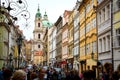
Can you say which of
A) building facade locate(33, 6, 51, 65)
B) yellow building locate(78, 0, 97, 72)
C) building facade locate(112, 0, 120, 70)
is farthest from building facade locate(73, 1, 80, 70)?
building facade locate(33, 6, 51, 65)

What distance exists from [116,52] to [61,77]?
5.27 meters

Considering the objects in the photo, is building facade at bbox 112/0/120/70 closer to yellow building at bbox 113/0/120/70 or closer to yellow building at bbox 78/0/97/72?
yellow building at bbox 113/0/120/70

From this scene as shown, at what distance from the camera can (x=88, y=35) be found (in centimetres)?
4953

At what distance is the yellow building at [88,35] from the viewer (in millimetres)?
44156

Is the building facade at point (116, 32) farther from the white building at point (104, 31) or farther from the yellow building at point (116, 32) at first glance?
the white building at point (104, 31)

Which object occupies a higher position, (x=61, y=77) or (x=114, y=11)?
(x=114, y=11)

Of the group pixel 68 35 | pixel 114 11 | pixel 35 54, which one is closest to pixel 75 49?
pixel 68 35

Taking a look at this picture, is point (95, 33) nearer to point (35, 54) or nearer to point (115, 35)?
point (115, 35)

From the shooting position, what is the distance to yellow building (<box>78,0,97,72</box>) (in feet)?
145

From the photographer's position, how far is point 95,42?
43344 millimetres

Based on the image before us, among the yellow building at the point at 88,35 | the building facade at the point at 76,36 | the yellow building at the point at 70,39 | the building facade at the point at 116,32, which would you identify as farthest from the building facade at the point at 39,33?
the building facade at the point at 116,32

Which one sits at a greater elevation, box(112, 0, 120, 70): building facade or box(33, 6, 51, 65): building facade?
box(33, 6, 51, 65): building facade

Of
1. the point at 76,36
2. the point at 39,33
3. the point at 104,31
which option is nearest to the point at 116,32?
the point at 104,31

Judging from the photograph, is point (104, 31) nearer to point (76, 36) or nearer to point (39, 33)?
point (76, 36)
